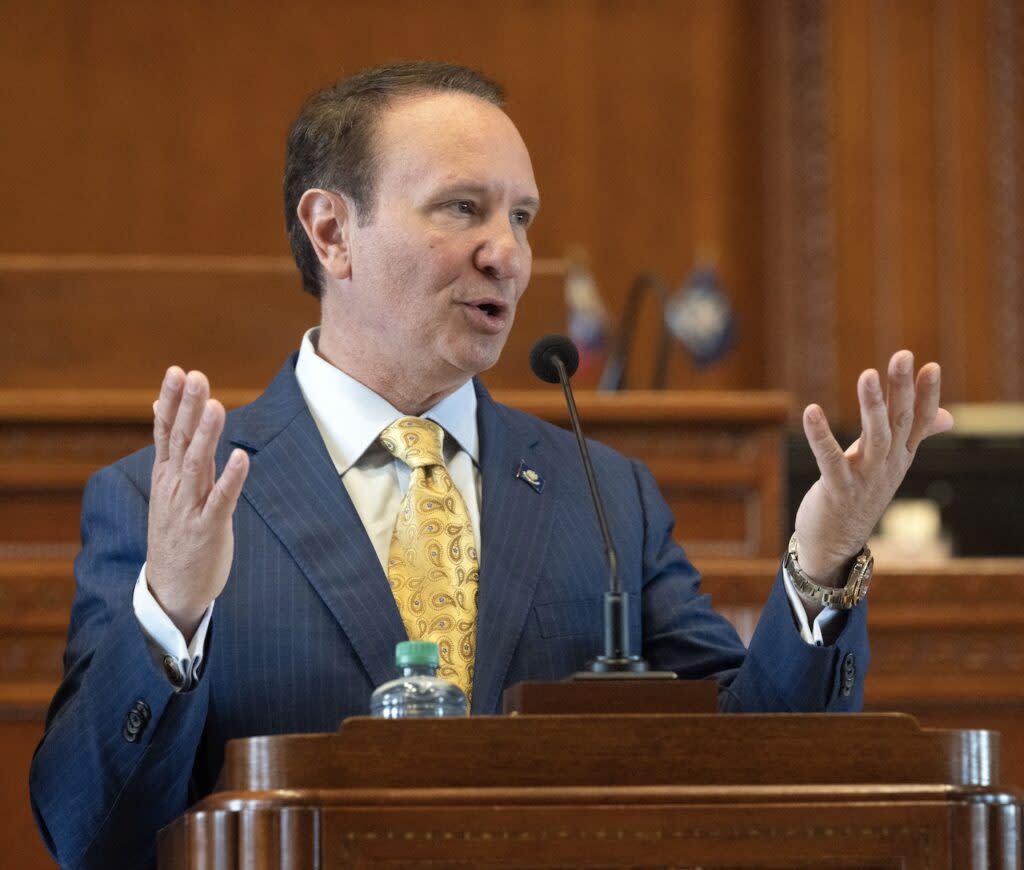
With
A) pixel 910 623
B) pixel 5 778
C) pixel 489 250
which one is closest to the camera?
pixel 489 250

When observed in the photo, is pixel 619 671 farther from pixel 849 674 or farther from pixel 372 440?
pixel 372 440

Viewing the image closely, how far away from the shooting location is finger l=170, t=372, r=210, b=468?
1694 mm

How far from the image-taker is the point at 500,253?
2.25 m

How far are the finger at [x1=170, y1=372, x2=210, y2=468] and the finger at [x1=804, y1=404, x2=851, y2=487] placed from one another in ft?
2.04

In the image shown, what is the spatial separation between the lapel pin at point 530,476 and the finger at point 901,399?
61cm

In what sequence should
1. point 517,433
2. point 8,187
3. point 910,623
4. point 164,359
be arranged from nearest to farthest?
point 517,433 → point 910,623 → point 164,359 → point 8,187

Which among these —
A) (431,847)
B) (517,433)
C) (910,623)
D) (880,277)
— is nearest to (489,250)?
(517,433)

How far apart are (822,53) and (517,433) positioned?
5.07 metres

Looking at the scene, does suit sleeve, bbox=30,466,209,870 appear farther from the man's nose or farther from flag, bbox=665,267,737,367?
flag, bbox=665,267,737,367

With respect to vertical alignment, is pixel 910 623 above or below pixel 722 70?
below

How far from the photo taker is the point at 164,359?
134 inches

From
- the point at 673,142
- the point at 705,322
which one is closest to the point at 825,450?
the point at 705,322

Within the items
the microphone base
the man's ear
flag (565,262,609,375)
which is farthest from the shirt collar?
flag (565,262,609,375)

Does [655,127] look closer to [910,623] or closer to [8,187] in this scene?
[8,187]
